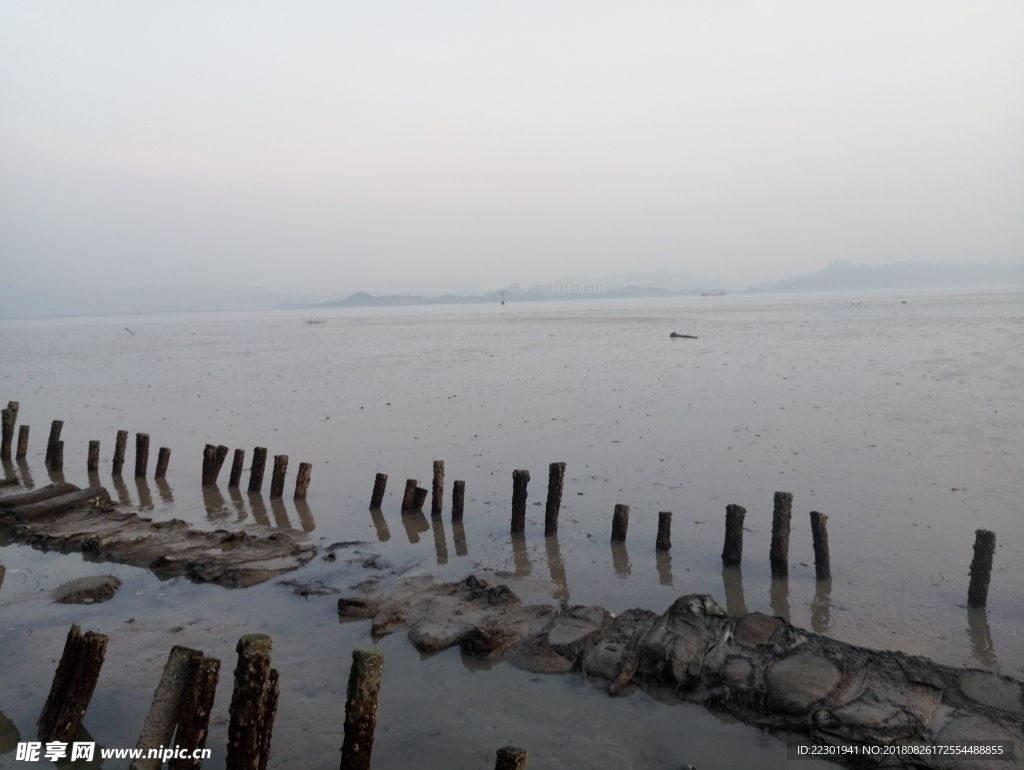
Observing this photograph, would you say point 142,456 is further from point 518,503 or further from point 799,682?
point 799,682

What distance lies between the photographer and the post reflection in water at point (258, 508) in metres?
13.5

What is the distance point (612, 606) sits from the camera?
374 inches

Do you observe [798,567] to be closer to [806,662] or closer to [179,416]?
[806,662]

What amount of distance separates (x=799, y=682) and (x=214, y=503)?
11530 mm

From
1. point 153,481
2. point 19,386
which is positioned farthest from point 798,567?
point 19,386

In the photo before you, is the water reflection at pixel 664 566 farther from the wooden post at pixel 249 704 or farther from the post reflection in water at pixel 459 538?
the wooden post at pixel 249 704

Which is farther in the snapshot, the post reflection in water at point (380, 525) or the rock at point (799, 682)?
the post reflection in water at point (380, 525)

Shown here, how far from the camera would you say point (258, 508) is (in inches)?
560

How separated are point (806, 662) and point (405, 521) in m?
Answer: 7.52

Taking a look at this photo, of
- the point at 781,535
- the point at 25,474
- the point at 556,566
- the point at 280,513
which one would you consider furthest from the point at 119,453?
the point at 781,535

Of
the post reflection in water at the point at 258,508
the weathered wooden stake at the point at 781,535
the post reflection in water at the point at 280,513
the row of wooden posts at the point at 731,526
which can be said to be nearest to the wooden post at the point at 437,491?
the row of wooden posts at the point at 731,526

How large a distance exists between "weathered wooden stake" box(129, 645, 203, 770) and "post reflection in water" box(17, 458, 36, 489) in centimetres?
1257

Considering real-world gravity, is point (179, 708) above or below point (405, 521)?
above

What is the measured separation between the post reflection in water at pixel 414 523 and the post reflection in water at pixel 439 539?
0.14 metres
